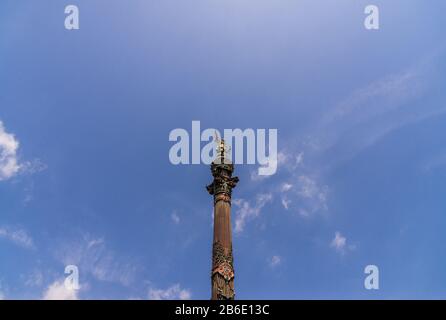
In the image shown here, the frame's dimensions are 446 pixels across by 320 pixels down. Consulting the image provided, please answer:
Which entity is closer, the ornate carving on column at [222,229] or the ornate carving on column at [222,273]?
the ornate carving on column at [222,273]

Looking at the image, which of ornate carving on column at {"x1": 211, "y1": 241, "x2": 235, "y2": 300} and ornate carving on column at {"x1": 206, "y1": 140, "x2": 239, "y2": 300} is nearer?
ornate carving on column at {"x1": 211, "y1": 241, "x2": 235, "y2": 300}

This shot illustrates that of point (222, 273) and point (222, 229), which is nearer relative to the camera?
point (222, 273)

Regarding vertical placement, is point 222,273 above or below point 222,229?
below

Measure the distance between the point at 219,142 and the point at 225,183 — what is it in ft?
11.9
